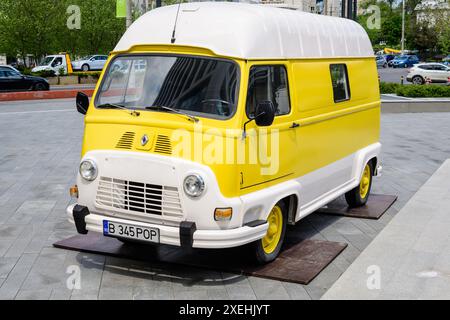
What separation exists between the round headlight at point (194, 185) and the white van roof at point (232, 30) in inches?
53.6

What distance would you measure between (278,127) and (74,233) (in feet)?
10.4

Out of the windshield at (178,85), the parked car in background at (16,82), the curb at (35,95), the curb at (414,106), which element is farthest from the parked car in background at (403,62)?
the windshield at (178,85)

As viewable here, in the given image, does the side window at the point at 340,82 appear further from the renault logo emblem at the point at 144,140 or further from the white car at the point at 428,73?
the white car at the point at 428,73

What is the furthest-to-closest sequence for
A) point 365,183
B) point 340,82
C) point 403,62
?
point 403,62 < point 365,183 < point 340,82

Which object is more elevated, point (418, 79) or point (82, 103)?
point (82, 103)

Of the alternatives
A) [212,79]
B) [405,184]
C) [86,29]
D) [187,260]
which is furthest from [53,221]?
[86,29]

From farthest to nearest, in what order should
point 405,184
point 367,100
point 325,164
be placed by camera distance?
point 405,184 → point 367,100 → point 325,164

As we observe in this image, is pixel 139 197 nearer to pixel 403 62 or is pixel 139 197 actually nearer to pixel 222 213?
pixel 222 213

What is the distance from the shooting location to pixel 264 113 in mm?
6316

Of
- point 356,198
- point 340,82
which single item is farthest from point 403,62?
point 340,82

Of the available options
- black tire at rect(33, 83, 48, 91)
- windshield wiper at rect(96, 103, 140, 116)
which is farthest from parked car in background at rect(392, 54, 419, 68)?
windshield wiper at rect(96, 103, 140, 116)

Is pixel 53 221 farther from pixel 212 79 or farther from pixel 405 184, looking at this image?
pixel 405 184

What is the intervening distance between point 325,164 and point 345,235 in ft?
3.28
